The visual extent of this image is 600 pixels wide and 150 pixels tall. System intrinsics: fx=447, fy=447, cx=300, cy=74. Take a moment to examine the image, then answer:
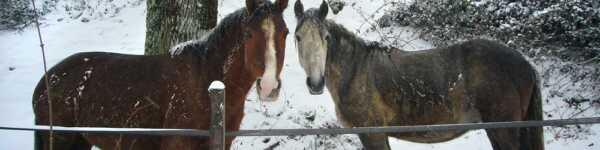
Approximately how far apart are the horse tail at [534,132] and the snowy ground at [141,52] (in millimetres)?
1724

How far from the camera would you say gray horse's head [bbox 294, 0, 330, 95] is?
2.94 m

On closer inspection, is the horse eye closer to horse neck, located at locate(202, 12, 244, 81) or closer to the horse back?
horse neck, located at locate(202, 12, 244, 81)

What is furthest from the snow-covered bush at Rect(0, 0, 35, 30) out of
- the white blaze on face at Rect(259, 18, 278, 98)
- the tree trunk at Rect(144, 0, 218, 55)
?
the white blaze on face at Rect(259, 18, 278, 98)

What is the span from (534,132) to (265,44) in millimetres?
2279

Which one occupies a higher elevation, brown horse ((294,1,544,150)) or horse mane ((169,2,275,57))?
horse mane ((169,2,275,57))

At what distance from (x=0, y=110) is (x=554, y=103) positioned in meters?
7.54

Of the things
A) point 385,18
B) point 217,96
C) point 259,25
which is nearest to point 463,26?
point 385,18

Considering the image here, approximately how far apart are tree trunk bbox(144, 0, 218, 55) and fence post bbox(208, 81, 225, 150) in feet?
6.45

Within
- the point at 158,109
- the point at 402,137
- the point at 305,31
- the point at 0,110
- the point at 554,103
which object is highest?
the point at 305,31

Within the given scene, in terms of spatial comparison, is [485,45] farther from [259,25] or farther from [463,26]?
[463,26]

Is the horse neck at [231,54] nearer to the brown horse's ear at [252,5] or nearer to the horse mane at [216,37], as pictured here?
the horse mane at [216,37]

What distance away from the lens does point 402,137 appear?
3691mm

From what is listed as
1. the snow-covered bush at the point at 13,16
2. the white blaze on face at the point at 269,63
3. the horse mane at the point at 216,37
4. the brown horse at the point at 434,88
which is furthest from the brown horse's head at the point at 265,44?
the snow-covered bush at the point at 13,16

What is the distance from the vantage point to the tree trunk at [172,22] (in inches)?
156
